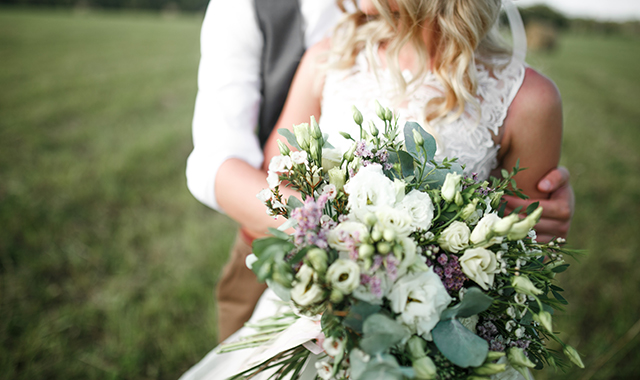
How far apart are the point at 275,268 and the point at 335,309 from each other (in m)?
0.15

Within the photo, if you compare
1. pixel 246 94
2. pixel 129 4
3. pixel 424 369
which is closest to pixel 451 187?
pixel 424 369

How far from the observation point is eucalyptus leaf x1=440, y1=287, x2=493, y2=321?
2.30ft

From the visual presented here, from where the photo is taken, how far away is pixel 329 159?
0.83 meters

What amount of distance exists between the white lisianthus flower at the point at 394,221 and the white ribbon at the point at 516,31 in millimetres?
1070

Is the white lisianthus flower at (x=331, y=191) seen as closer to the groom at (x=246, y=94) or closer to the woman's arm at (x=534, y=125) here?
the groom at (x=246, y=94)

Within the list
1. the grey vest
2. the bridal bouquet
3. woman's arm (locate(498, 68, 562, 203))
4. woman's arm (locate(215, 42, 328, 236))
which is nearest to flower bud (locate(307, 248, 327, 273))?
the bridal bouquet

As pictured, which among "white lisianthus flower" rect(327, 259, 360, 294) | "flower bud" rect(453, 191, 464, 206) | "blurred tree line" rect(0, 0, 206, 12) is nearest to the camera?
"white lisianthus flower" rect(327, 259, 360, 294)

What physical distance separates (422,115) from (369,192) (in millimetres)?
653

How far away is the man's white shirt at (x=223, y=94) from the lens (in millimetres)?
1381

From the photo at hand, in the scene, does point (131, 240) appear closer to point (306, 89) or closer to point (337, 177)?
point (306, 89)

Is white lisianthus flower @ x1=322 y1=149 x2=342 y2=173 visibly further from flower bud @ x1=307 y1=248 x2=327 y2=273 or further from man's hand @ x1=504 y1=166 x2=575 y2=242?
man's hand @ x1=504 y1=166 x2=575 y2=242

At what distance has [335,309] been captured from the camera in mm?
697

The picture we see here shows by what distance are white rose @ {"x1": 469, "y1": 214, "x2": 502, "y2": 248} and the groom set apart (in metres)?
0.68

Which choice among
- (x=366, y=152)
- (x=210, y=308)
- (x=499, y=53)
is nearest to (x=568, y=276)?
(x=499, y=53)
